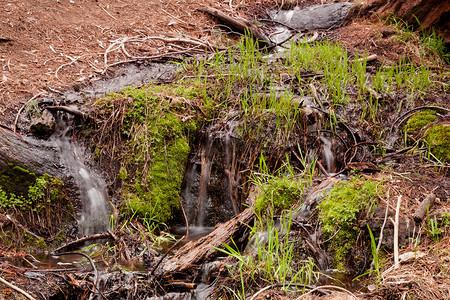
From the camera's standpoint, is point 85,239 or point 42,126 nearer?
point 85,239

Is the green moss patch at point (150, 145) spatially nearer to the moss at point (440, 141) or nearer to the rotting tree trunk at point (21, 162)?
the rotting tree trunk at point (21, 162)

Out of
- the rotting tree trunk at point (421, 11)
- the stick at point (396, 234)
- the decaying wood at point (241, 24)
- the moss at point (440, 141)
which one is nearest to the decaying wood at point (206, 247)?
the stick at point (396, 234)

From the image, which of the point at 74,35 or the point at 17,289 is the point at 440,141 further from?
the point at 74,35

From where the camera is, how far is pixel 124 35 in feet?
21.7

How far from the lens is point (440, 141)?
3.77 meters

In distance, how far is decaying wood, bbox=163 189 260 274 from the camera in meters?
3.01

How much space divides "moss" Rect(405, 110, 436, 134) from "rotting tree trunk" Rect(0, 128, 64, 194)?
3.98 m

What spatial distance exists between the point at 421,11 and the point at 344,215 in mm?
5197

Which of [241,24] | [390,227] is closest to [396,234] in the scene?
[390,227]

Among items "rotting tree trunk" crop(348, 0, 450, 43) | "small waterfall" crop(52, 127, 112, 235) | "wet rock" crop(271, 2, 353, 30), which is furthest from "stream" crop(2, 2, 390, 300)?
"wet rock" crop(271, 2, 353, 30)

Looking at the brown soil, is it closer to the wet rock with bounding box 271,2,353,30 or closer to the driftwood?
the driftwood

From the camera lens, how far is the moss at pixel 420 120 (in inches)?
169

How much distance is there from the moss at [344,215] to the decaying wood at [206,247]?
67cm

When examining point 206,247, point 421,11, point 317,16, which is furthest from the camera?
point 317,16
